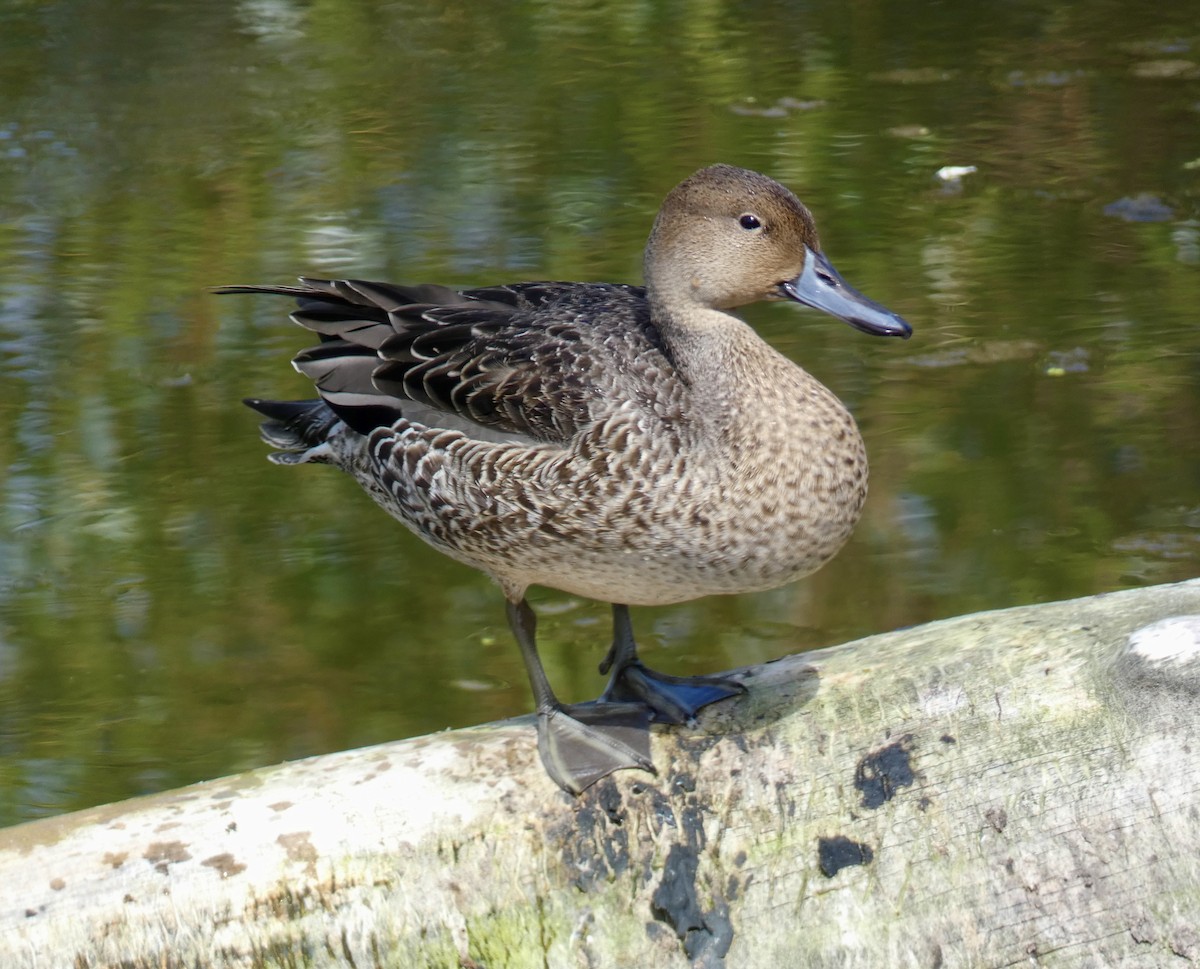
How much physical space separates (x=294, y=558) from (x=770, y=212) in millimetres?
2089

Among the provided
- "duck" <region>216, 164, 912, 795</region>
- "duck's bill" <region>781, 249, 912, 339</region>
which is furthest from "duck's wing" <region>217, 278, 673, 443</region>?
"duck's bill" <region>781, 249, 912, 339</region>

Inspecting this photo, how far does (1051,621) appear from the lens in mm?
3037

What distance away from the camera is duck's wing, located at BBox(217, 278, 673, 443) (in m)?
3.14

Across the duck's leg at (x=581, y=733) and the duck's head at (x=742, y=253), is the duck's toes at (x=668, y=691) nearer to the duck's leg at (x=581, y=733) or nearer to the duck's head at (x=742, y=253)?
the duck's leg at (x=581, y=733)

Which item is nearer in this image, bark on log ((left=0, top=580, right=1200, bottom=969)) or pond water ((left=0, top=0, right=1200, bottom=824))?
bark on log ((left=0, top=580, right=1200, bottom=969))

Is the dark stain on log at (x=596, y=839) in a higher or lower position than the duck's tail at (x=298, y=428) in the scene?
lower

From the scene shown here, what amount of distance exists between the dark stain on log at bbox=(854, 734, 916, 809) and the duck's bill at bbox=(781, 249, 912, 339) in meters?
0.76

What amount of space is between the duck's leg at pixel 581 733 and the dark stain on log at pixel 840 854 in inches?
14.1

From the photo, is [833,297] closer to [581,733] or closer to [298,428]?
[581,733]

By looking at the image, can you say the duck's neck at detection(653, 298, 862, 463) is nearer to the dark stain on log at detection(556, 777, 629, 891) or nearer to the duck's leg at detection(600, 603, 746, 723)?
the duck's leg at detection(600, 603, 746, 723)

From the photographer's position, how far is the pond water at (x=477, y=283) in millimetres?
4340

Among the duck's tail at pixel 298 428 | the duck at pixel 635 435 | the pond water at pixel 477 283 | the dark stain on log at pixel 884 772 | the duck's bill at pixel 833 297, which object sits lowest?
the pond water at pixel 477 283

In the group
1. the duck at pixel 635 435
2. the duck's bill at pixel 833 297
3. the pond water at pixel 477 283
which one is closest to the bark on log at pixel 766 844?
the duck at pixel 635 435

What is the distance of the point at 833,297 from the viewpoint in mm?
3186
